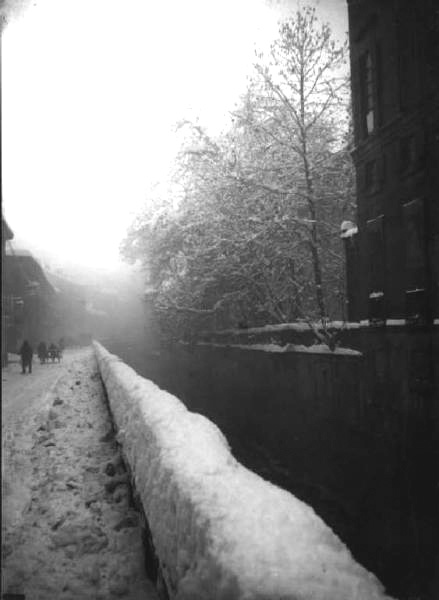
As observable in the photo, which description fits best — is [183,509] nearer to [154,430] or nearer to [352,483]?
A: [154,430]

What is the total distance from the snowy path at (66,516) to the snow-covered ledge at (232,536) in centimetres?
55

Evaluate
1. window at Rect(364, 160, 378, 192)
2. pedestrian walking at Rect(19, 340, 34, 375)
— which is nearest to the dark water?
pedestrian walking at Rect(19, 340, 34, 375)

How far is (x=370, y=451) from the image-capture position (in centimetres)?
909

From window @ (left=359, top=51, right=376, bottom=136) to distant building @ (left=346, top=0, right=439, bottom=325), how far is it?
0.03 m

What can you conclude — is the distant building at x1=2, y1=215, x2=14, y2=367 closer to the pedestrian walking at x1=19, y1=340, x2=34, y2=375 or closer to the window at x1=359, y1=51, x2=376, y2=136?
the pedestrian walking at x1=19, y1=340, x2=34, y2=375

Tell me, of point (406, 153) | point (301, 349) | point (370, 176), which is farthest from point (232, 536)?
point (370, 176)

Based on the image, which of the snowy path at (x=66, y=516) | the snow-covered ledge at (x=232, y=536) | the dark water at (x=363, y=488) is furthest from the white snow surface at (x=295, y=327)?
the snow-covered ledge at (x=232, y=536)

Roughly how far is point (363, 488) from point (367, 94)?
10.7m

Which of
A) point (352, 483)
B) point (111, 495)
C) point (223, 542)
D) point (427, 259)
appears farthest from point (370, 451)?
point (223, 542)

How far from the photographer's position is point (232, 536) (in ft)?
6.49

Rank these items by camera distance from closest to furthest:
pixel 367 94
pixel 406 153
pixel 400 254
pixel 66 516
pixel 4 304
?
pixel 4 304
pixel 66 516
pixel 406 153
pixel 400 254
pixel 367 94

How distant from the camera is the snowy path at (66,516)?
212cm

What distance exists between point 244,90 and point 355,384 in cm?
964

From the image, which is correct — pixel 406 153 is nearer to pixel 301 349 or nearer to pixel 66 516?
pixel 301 349
